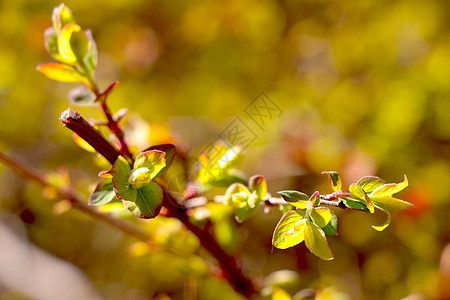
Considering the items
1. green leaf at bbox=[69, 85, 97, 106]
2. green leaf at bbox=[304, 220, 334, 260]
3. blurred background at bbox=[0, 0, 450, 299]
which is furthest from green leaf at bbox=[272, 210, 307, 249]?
blurred background at bbox=[0, 0, 450, 299]

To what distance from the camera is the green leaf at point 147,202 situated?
0.45 meters

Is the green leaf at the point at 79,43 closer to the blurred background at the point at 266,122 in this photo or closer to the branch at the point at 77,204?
the branch at the point at 77,204

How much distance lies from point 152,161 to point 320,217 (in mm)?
197

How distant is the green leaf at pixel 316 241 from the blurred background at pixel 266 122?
71 centimetres

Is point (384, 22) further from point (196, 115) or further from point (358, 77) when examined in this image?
point (196, 115)

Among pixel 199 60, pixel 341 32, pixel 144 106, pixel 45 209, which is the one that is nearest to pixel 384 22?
pixel 341 32

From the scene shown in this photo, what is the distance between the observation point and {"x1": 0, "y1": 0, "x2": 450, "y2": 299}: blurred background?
1.37 meters

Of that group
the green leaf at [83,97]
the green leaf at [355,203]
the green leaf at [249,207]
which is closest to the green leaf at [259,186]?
the green leaf at [249,207]

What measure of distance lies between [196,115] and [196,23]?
0.44m

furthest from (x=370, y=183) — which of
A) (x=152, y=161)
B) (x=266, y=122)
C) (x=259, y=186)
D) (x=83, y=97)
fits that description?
(x=266, y=122)

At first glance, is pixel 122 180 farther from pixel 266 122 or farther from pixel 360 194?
pixel 266 122

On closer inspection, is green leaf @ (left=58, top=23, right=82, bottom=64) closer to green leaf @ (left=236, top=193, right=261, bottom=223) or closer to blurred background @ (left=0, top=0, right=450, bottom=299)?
green leaf @ (left=236, top=193, right=261, bottom=223)

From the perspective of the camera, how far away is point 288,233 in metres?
0.43

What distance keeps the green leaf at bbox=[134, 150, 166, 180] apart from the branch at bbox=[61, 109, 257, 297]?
47mm
